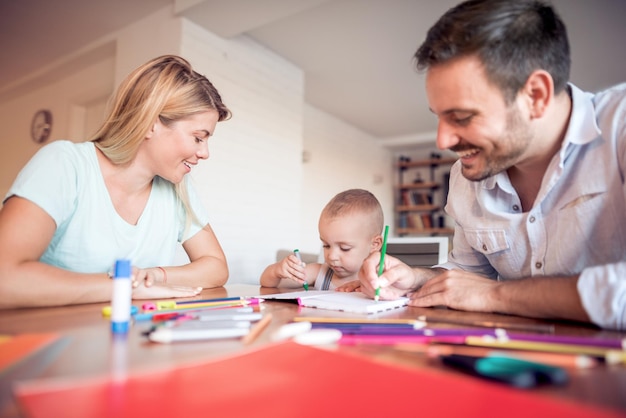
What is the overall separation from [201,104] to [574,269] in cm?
117

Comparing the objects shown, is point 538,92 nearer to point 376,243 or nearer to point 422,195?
point 376,243

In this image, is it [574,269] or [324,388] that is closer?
[324,388]

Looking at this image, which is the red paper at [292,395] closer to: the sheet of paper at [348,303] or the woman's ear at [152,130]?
the sheet of paper at [348,303]

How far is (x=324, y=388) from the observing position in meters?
0.40

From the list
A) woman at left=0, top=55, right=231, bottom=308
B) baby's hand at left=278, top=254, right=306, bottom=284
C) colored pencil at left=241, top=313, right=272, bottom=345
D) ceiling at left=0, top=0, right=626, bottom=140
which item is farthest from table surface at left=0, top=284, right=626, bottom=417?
ceiling at left=0, top=0, right=626, bottom=140

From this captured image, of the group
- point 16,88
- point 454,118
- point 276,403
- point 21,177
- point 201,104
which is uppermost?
point 16,88

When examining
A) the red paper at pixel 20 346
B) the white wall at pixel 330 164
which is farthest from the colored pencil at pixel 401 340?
the white wall at pixel 330 164

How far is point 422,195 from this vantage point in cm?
764

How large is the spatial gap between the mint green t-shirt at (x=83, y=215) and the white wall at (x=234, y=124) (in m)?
2.02

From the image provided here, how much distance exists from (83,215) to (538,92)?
1.23 metres

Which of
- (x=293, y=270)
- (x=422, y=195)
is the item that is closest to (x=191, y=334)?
(x=293, y=270)

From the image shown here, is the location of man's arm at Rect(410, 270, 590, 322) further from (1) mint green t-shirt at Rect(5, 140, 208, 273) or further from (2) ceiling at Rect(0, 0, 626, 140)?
(2) ceiling at Rect(0, 0, 626, 140)

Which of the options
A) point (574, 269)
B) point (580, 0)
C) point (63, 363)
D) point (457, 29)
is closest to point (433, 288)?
point (574, 269)

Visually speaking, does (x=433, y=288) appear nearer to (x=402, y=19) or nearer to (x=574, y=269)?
(x=574, y=269)
